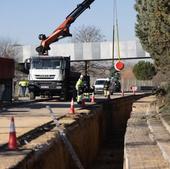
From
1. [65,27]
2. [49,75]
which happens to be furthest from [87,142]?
[65,27]

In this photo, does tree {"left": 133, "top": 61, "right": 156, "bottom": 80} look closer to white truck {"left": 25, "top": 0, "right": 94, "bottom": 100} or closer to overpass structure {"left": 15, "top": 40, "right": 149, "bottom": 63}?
overpass structure {"left": 15, "top": 40, "right": 149, "bottom": 63}

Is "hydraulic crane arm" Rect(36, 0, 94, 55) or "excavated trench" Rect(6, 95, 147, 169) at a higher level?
"hydraulic crane arm" Rect(36, 0, 94, 55)

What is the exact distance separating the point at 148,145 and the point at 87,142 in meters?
7.31

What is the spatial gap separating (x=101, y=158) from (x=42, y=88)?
13801 mm

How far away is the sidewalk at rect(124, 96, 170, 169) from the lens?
11961 millimetres

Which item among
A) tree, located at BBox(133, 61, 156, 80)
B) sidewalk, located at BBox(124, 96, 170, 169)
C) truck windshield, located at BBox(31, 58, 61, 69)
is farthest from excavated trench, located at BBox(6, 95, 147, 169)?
tree, located at BBox(133, 61, 156, 80)

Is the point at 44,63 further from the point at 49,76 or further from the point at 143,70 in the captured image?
the point at 143,70

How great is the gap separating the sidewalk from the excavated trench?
166 cm

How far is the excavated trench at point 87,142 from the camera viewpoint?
497 inches

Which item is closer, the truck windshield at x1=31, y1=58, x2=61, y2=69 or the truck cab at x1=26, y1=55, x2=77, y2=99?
the truck cab at x1=26, y1=55, x2=77, y2=99

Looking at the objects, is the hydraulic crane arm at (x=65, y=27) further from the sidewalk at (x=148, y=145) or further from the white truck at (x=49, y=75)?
the sidewalk at (x=148, y=145)

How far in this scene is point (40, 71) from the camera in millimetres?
37750

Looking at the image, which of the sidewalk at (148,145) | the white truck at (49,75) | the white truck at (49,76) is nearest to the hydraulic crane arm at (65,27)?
the white truck at (49,76)

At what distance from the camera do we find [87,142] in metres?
22.0
